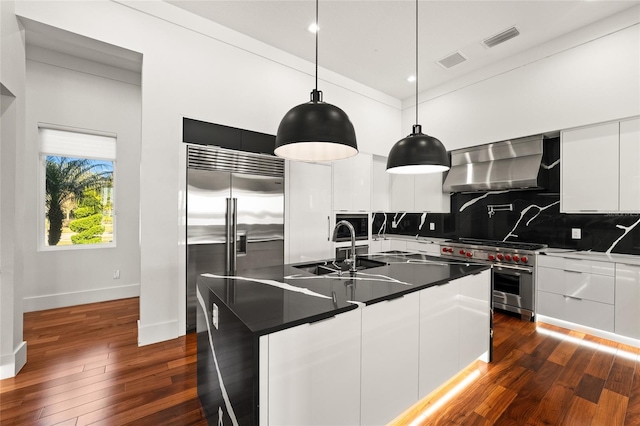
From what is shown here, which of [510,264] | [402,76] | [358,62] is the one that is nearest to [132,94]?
[358,62]

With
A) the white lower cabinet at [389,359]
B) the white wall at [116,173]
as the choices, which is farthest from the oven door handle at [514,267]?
the white wall at [116,173]

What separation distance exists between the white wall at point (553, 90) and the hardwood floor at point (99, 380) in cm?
467

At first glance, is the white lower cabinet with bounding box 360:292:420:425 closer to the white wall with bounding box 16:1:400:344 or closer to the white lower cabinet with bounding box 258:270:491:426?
the white lower cabinet with bounding box 258:270:491:426

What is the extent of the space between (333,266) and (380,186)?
345 centimetres

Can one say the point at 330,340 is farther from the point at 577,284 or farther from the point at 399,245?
the point at 399,245

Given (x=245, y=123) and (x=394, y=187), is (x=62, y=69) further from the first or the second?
(x=394, y=187)

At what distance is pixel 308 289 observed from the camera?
5.46 feet

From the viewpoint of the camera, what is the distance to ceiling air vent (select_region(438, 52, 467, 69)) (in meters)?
3.87

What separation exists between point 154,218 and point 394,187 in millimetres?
4113

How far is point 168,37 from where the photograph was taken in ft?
9.97

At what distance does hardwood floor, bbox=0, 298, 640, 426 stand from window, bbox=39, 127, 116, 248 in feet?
4.59

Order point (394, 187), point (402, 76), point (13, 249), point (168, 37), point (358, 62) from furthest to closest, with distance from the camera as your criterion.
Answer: point (394, 187)
point (402, 76)
point (358, 62)
point (168, 37)
point (13, 249)

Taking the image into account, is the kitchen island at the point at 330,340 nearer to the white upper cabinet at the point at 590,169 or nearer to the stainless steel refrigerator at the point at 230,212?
the stainless steel refrigerator at the point at 230,212

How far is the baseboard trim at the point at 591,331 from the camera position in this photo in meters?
2.84
